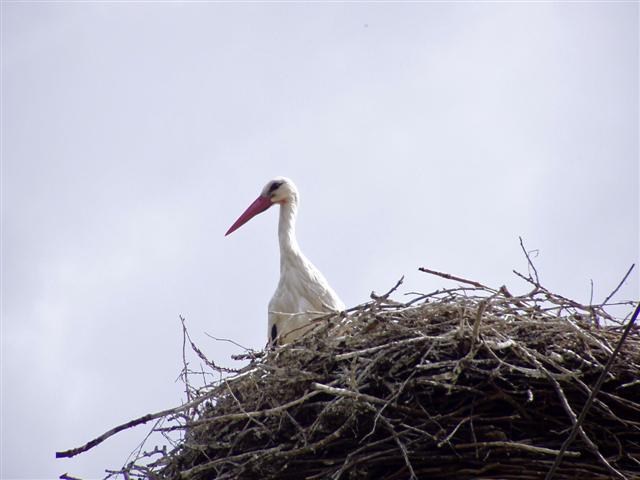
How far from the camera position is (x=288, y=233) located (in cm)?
565

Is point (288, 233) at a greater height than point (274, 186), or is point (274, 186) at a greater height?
point (274, 186)

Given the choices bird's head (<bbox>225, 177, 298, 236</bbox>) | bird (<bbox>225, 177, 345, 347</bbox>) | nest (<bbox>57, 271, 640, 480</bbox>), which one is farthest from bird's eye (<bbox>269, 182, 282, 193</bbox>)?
nest (<bbox>57, 271, 640, 480</bbox>)

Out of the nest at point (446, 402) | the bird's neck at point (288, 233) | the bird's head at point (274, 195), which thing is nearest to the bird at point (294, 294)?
the bird's neck at point (288, 233)

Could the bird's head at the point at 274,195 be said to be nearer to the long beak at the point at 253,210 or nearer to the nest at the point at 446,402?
the long beak at the point at 253,210

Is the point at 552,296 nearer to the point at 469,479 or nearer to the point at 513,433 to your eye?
the point at 513,433

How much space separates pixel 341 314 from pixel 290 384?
0.34 meters

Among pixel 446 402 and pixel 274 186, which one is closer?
pixel 446 402

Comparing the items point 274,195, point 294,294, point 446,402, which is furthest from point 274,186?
point 446,402

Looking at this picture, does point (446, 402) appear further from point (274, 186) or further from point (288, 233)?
point (274, 186)

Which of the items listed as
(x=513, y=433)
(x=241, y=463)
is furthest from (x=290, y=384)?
(x=513, y=433)

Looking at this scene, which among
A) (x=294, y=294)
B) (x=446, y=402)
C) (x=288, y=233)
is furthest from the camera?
(x=288, y=233)

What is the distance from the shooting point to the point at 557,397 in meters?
2.87

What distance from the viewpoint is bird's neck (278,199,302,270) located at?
5395 mm

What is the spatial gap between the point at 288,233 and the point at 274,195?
1.47 feet
